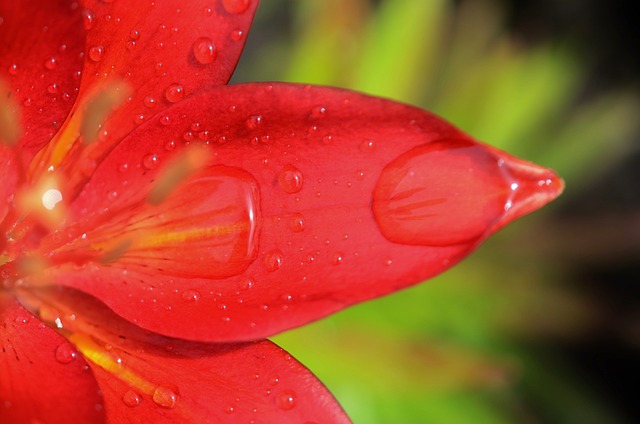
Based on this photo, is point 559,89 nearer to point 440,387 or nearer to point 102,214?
point 440,387

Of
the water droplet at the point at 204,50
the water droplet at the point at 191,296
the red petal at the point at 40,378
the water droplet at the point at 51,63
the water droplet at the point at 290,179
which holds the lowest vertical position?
the red petal at the point at 40,378

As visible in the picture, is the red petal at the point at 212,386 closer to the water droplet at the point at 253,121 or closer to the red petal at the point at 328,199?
the red petal at the point at 328,199

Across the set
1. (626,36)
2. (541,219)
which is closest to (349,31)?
(541,219)

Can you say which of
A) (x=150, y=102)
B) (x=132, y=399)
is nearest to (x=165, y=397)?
(x=132, y=399)

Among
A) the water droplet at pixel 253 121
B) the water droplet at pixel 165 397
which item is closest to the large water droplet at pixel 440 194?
the water droplet at pixel 253 121

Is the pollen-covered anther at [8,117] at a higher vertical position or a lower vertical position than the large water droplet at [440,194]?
higher

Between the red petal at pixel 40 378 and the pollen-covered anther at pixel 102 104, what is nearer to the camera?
the red petal at pixel 40 378

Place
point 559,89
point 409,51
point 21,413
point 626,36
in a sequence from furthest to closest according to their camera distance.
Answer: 1. point 626,36
2. point 559,89
3. point 409,51
4. point 21,413

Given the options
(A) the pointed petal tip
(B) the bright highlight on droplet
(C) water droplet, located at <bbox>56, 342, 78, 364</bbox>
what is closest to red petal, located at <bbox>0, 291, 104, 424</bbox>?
(C) water droplet, located at <bbox>56, 342, 78, 364</bbox>
